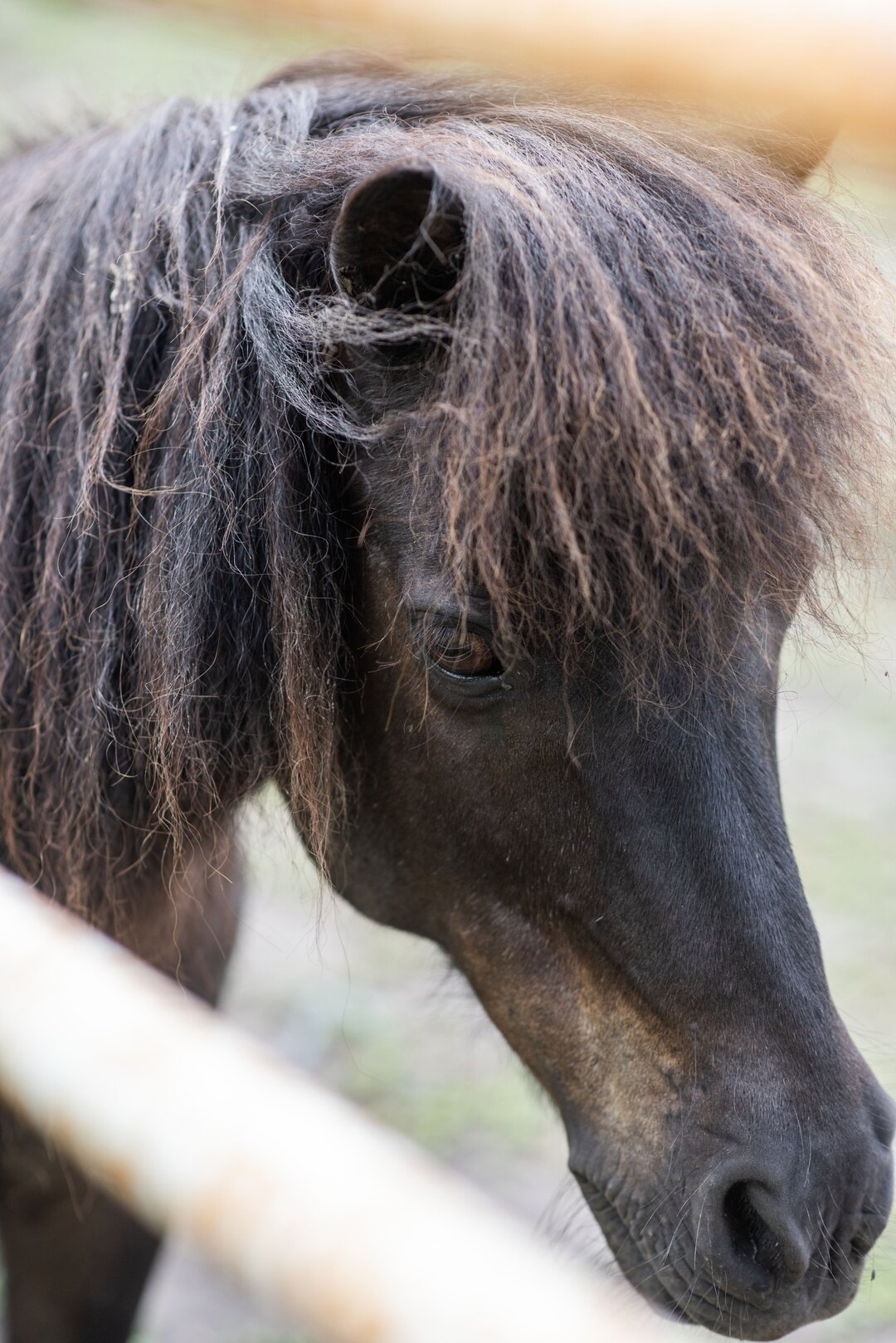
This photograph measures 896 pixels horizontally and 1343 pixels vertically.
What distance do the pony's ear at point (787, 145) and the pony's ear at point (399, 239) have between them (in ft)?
1.51

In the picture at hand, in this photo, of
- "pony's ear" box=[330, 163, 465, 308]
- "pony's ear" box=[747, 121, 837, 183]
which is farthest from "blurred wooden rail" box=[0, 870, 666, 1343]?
"pony's ear" box=[747, 121, 837, 183]

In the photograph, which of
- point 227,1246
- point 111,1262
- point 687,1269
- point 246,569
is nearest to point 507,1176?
point 111,1262

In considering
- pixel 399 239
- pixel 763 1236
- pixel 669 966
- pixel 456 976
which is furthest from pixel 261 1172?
pixel 456 976

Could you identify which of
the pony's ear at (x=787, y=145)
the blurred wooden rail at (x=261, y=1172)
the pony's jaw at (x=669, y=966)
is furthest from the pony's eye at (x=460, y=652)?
the pony's ear at (x=787, y=145)

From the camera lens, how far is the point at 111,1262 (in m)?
2.20

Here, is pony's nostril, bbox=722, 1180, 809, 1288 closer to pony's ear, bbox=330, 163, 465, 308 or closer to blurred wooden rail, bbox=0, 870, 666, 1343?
blurred wooden rail, bbox=0, 870, 666, 1343

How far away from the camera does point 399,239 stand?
1.19 metres

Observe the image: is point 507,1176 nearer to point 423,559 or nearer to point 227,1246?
point 423,559

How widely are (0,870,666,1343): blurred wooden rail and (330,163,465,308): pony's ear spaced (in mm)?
789

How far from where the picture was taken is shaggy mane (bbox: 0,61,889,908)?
3.66 feet

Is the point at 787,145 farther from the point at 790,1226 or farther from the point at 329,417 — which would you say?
the point at 790,1226

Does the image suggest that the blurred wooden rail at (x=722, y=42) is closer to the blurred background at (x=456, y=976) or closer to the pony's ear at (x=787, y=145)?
the blurred background at (x=456, y=976)

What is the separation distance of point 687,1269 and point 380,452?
97cm

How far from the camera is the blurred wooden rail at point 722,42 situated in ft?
2.24
